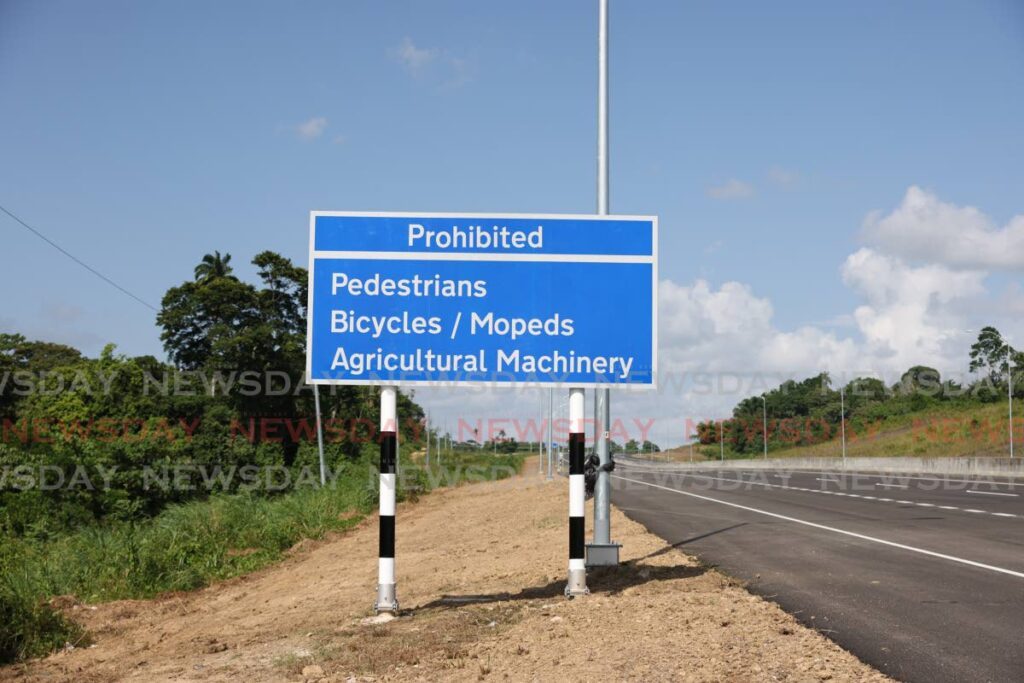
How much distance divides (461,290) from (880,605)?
17.4 ft

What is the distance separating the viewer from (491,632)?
879cm

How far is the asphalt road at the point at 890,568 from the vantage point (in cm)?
766

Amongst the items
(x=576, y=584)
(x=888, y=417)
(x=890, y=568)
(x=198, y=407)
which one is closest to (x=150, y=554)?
(x=576, y=584)

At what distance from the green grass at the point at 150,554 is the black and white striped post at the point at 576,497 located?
25.0 feet

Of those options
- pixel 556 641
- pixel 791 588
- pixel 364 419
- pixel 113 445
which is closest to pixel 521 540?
pixel 791 588

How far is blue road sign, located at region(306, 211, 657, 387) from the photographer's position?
34.3ft

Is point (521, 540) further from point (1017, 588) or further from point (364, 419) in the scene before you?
point (364, 419)

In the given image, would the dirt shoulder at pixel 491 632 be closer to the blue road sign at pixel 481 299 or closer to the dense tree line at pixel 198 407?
the blue road sign at pixel 481 299

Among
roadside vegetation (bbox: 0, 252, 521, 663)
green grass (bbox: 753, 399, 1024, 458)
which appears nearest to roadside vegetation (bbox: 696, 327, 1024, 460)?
green grass (bbox: 753, 399, 1024, 458)

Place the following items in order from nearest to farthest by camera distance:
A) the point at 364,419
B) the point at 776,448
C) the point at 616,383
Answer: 1. the point at 616,383
2. the point at 364,419
3. the point at 776,448

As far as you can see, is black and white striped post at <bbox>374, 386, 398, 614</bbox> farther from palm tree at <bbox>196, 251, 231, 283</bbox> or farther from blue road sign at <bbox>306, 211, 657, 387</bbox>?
palm tree at <bbox>196, 251, 231, 283</bbox>

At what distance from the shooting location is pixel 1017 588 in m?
10.8

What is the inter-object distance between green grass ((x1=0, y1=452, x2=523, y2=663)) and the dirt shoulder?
0.88m

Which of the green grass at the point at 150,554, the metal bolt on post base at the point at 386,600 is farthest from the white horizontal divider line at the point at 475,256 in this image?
the green grass at the point at 150,554
